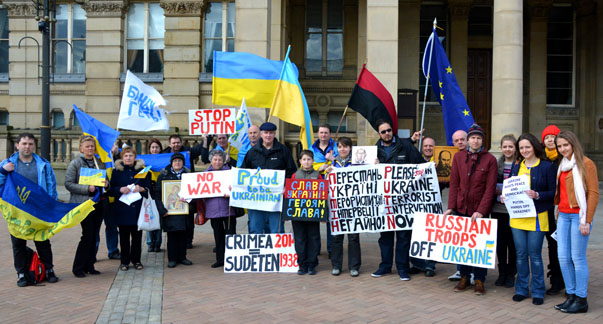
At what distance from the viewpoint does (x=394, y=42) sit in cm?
1525

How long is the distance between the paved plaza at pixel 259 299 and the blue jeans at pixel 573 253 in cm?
35

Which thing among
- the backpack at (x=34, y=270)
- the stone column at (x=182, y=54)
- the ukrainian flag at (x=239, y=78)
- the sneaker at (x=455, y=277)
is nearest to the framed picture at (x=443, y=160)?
the sneaker at (x=455, y=277)

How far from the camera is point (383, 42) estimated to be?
15.3m

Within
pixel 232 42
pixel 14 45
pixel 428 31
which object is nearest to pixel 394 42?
pixel 428 31

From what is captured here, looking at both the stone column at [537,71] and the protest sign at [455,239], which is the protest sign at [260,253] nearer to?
the protest sign at [455,239]

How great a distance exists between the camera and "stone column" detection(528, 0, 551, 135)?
2128cm

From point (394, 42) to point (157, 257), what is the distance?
899cm

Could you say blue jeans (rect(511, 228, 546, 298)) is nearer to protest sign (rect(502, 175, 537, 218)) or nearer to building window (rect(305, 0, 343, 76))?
protest sign (rect(502, 175, 537, 218))

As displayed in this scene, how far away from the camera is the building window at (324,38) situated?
2167 cm

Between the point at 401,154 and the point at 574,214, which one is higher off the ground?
the point at 401,154

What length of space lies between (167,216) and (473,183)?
468cm

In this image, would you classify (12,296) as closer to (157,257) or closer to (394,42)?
(157,257)

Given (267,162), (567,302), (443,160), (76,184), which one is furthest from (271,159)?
(567,302)

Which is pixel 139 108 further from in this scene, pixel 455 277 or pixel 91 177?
pixel 455 277
